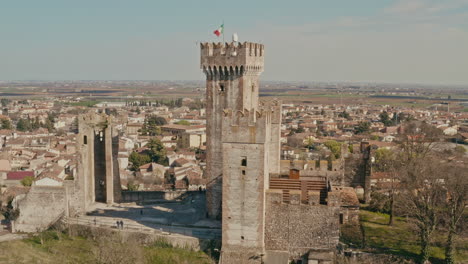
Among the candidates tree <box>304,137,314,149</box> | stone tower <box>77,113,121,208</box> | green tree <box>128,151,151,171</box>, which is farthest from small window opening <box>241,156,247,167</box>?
tree <box>304,137,314,149</box>

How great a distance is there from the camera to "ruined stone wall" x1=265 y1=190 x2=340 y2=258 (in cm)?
2578

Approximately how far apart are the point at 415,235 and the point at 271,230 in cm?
1125

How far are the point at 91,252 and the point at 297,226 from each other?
12.7 metres

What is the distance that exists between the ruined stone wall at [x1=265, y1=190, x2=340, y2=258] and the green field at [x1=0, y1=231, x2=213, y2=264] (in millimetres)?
4220

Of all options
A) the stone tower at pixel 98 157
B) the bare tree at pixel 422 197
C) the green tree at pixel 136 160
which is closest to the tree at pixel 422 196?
the bare tree at pixel 422 197

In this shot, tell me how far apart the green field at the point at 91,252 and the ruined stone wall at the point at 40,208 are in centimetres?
306

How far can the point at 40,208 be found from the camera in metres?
32.6

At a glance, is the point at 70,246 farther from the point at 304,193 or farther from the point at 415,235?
the point at 415,235

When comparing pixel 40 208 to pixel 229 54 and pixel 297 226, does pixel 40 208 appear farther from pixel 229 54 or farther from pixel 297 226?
pixel 297 226

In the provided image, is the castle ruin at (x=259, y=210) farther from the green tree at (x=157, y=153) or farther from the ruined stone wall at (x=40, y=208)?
the green tree at (x=157, y=153)

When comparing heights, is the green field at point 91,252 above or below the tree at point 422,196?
below

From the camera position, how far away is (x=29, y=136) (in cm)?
10394

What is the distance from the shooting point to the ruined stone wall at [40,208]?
32.3 m

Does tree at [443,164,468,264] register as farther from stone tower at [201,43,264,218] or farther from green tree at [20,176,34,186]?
green tree at [20,176,34,186]
